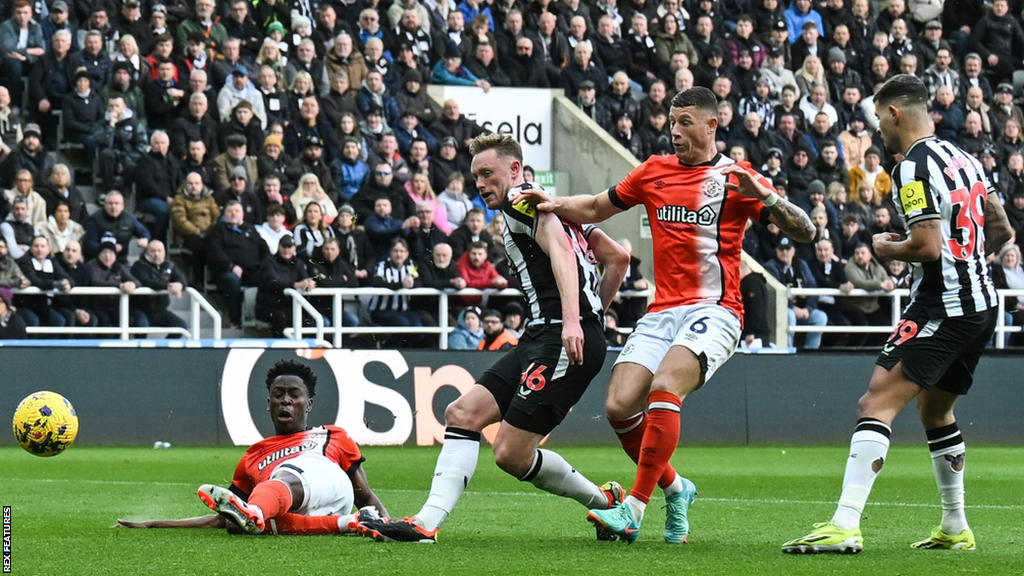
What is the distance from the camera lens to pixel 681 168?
828 centimetres

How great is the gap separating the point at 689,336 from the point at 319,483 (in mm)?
2078

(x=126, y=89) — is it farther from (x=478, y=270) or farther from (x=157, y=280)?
(x=478, y=270)

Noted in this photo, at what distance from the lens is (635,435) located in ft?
27.4

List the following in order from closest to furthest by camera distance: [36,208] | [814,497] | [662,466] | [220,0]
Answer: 1. [662,466]
2. [814,497]
3. [36,208]
4. [220,0]

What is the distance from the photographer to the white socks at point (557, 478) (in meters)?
8.14

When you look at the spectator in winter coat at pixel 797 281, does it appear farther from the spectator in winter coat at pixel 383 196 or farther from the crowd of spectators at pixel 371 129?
the spectator in winter coat at pixel 383 196

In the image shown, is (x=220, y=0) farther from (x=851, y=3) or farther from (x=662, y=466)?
(x=662, y=466)

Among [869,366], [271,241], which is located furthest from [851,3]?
[271,241]

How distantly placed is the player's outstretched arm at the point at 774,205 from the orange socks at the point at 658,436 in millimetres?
1020

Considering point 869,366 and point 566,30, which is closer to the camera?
point 869,366

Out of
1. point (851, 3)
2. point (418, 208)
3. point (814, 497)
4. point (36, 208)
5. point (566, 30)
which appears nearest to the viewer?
point (814, 497)


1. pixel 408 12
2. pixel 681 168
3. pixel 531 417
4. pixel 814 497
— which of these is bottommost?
pixel 814 497

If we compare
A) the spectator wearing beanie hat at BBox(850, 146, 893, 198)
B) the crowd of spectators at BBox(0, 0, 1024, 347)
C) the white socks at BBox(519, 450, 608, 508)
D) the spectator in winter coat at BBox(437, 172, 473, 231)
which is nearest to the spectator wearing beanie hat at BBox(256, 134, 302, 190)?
the crowd of spectators at BBox(0, 0, 1024, 347)

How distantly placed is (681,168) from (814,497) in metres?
4.40
